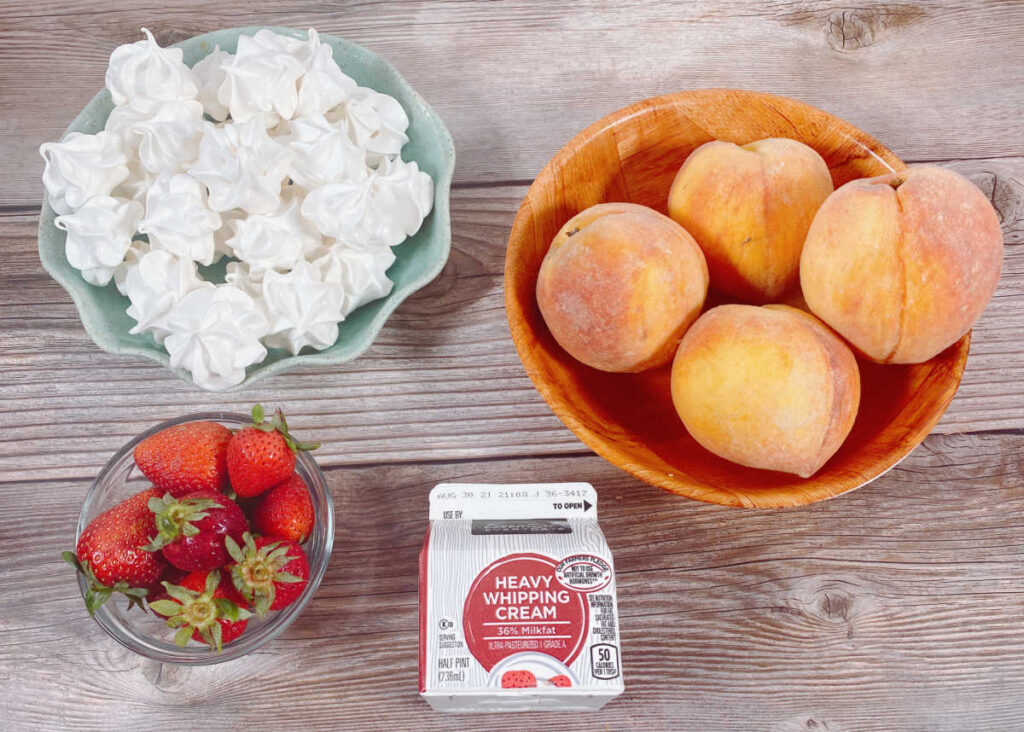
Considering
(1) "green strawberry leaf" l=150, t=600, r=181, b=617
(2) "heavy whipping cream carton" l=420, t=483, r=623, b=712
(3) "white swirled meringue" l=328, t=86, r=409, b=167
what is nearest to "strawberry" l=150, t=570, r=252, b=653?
(1) "green strawberry leaf" l=150, t=600, r=181, b=617

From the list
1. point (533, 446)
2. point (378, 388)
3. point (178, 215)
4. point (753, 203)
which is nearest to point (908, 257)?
point (753, 203)

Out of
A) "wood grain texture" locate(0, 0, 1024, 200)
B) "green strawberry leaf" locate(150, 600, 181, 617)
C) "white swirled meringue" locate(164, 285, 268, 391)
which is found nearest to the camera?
"green strawberry leaf" locate(150, 600, 181, 617)

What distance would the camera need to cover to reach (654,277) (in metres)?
0.52

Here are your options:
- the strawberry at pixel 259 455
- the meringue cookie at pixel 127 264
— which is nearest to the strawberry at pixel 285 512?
the strawberry at pixel 259 455

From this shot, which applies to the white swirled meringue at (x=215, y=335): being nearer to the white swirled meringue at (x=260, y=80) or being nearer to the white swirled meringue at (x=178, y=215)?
the white swirled meringue at (x=178, y=215)

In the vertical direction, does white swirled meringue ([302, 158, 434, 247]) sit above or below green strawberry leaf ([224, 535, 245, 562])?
above

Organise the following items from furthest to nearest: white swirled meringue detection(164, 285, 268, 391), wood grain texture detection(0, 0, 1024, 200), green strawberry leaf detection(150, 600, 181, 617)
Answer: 1. wood grain texture detection(0, 0, 1024, 200)
2. white swirled meringue detection(164, 285, 268, 391)
3. green strawberry leaf detection(150, 600, 181, 617)

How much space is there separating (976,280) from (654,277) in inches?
8.4

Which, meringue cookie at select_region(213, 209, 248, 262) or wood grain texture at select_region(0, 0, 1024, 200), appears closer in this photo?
meringue cookie at select_region(213, 209, 248, 262)

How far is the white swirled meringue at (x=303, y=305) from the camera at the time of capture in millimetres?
596

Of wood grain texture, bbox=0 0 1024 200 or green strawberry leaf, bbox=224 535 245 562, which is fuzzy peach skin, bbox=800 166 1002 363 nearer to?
wood grain texture, bbox=0 0 1024 200

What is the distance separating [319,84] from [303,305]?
186 millimetres

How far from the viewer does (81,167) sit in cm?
60

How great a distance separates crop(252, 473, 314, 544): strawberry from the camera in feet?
1.78
